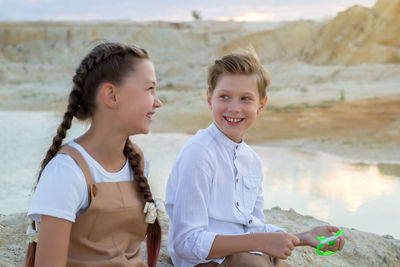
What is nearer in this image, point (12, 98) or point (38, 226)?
point (38, 226)

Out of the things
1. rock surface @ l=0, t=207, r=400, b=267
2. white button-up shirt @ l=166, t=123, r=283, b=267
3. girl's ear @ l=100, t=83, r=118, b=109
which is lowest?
rock surface @ l=0, t=207, r=400, b=267

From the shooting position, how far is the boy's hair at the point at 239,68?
2506 mm

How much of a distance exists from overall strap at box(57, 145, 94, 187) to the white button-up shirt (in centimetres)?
46

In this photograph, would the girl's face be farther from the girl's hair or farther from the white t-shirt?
the white t-shirt

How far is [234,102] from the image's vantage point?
2516 mm

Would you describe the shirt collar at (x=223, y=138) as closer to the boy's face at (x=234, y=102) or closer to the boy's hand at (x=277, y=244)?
the boy's face at (x=234, y=102)

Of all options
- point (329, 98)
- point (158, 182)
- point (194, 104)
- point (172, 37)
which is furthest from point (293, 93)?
point (172, 37)

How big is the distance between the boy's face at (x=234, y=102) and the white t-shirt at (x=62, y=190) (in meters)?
0.71

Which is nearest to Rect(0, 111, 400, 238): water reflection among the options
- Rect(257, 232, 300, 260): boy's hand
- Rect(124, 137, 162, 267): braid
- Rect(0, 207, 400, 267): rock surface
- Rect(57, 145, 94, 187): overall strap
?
Rect(0, 207, 400, 267): rock surface

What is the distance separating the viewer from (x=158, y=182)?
6312mm

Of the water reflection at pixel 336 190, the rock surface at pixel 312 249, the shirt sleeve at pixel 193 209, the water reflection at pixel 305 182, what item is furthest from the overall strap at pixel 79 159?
the water reflection at pixel 336 190

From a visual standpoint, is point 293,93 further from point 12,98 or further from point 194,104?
point 12,98

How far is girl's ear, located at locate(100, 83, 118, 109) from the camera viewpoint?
2100mm

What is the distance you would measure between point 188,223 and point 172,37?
36515mm
